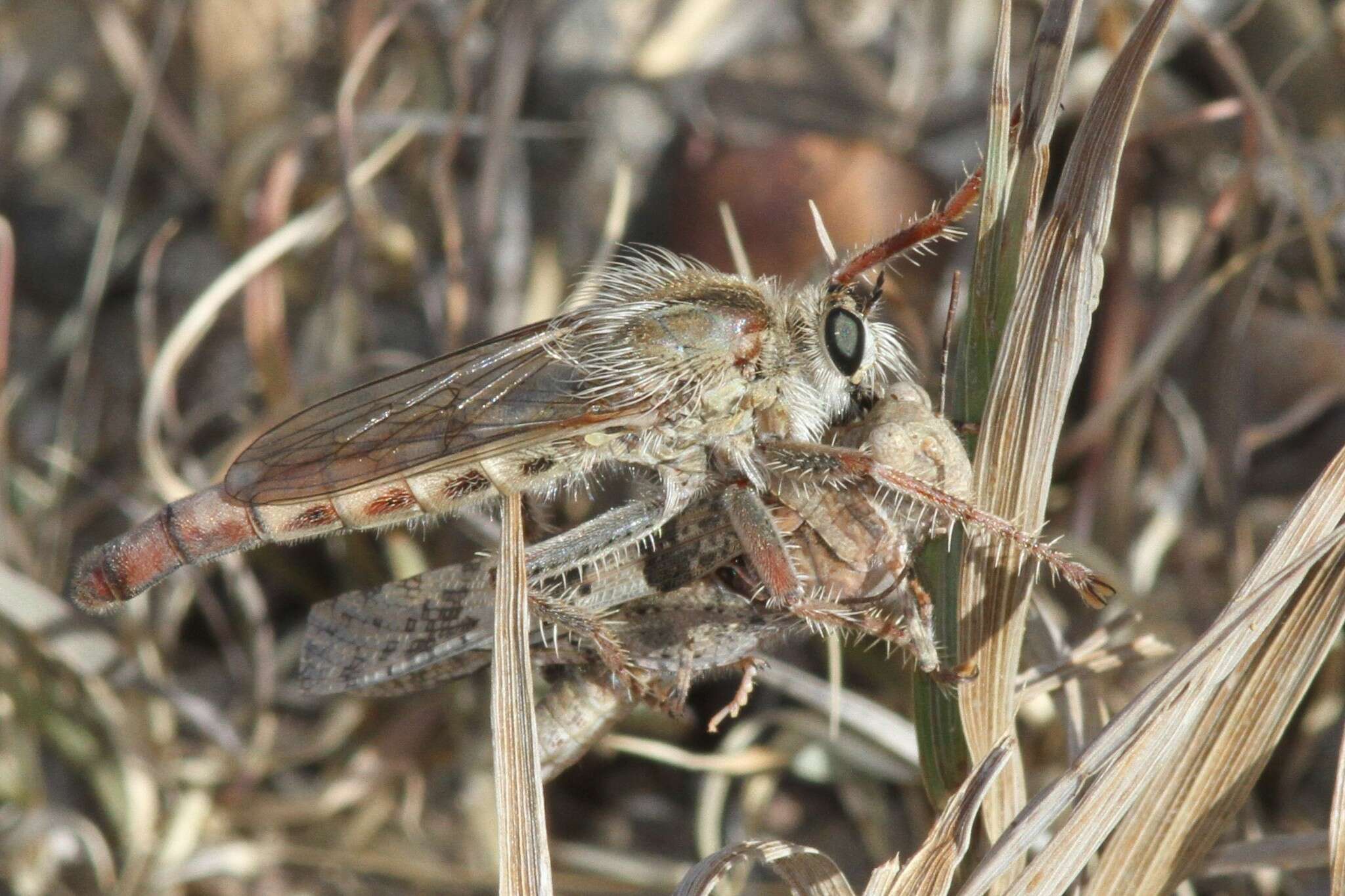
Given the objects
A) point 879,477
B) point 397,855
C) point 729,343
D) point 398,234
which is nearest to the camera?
point 879,477

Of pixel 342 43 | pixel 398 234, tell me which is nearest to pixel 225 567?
pixel 398 234

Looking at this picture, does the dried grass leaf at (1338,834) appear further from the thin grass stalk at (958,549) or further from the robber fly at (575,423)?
the robber fly at (575,423)

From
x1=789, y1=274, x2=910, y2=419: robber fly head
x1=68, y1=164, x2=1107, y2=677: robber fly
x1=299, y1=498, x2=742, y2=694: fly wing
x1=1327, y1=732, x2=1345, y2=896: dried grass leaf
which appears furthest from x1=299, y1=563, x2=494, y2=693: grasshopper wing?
A: x1=1327, y1=732, x2=1345, y2=896: dried grass leaf

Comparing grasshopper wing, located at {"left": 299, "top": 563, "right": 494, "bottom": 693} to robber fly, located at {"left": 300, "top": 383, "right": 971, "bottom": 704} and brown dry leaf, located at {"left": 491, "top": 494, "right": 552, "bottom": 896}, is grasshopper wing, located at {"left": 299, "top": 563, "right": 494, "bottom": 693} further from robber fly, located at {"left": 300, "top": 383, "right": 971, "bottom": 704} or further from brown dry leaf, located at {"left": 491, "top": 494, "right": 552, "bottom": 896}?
brown dry leaf, located at {"left": 491, "top": 494, "right": 552, "bottom": 896}

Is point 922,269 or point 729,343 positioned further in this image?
point 922,269

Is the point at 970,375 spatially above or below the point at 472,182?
below

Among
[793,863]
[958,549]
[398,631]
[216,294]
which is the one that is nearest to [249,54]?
[216,294]

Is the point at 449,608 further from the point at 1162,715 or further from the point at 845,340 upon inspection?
the point at 1162,715

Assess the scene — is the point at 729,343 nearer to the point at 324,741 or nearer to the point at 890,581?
the point at 890,581
